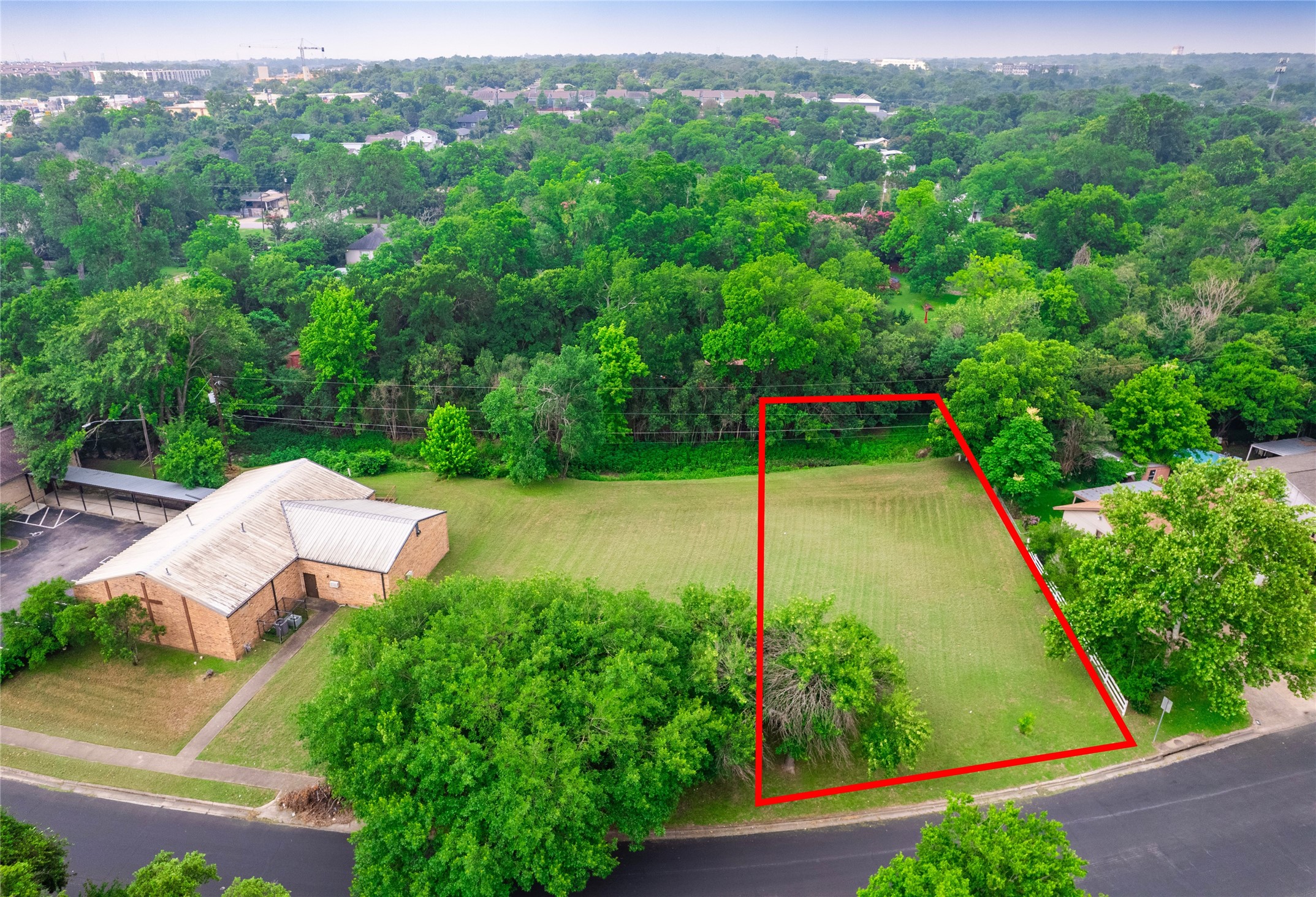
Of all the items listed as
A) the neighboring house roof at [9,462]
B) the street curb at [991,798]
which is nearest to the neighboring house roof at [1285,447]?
the street curb at [991,798]

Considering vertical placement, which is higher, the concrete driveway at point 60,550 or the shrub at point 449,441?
the shrub at point 449,441

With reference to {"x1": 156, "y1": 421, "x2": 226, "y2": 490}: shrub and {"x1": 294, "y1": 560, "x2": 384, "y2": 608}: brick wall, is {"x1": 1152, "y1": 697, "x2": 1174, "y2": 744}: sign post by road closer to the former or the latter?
{"x1": 294, "y1": 560, "x2": 384, "y2": 608}: brick wall

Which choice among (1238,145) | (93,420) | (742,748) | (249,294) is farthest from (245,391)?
(1238,145)

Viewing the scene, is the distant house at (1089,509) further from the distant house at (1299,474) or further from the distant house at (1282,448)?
the distant house at (1282,448)

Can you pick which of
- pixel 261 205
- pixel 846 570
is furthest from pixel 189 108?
pixel 846 570

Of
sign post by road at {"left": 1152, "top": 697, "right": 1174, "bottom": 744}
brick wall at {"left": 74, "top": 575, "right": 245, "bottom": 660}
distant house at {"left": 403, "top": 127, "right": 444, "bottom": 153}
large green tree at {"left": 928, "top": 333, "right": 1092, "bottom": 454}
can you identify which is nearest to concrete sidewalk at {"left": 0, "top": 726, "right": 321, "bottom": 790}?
brick wall at {"left": 74, "top": 575, "right": 245, "bottom": 660}
